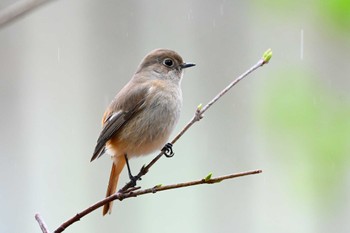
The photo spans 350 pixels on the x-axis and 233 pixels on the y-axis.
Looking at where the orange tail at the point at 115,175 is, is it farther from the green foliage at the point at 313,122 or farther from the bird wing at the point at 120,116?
the green foliage at the point at 313,122

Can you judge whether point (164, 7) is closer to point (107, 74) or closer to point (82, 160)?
point (107, 74)

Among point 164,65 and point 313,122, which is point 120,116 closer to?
point 164,65

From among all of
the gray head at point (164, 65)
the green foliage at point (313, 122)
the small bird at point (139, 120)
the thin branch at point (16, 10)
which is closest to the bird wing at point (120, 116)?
the small bird at point (139, 120)

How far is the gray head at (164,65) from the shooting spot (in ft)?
9.95

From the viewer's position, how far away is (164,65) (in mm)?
3059

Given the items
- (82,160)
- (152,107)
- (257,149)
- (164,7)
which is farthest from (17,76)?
(152,107)

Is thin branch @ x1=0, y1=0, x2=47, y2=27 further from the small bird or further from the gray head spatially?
the gray head

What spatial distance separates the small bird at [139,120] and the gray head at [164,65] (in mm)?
42

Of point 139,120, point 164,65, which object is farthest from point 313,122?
point 139,120

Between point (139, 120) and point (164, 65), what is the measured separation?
16.6 inches

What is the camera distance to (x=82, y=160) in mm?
4746

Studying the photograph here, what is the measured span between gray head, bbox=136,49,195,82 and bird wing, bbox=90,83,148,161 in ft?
0.67

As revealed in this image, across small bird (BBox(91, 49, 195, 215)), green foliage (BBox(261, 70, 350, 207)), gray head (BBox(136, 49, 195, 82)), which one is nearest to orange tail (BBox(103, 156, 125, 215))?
small bird (BBox(91, 49, 195, 215))

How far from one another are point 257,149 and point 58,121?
4.84ft
